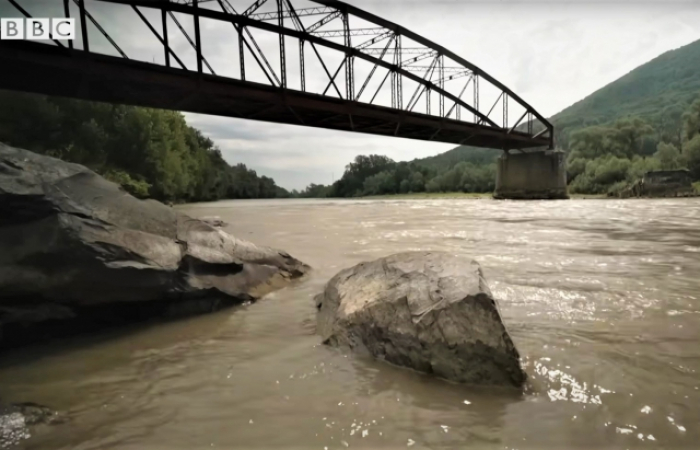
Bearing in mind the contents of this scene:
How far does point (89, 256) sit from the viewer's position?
3.38 metres

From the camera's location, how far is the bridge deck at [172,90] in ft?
59.5

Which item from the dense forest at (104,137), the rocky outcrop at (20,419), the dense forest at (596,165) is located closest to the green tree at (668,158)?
the dense forest at (596,165)

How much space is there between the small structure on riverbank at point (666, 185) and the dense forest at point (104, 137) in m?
45.7

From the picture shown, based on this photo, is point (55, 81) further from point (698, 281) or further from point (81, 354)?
point (698, 281)

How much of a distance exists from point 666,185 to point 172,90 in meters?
44.7

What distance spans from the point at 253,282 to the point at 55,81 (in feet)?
71.5

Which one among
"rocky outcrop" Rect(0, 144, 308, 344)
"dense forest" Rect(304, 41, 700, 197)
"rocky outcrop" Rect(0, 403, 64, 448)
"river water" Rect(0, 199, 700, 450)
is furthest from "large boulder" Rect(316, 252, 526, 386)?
"dense forest" Rect(304, 41, 700, 197)

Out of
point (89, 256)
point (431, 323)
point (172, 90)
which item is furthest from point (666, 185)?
point (89, 256)

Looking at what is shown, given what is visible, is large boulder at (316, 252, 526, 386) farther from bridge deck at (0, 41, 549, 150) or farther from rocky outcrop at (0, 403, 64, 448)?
bridge deck at (0, 41, 549, 150)

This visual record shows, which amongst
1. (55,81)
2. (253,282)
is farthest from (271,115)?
(253,282)

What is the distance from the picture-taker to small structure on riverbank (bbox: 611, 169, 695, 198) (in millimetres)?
38469

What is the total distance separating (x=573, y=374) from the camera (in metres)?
2.46

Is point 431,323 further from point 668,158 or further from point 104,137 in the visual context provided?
point 668,158

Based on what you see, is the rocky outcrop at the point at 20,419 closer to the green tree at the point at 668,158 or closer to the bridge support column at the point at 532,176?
the bridge support column at the point at 532,176
